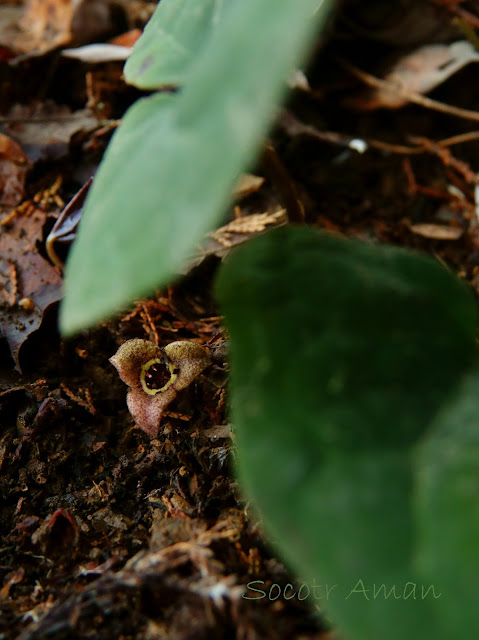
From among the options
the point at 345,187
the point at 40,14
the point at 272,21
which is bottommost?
the point at 345,187

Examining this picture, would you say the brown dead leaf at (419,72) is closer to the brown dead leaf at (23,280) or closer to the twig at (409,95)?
the twig at (409,95)

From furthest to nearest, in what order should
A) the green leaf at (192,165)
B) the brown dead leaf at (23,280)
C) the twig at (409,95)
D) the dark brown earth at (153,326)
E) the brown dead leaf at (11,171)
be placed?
the twig at (409,95) < the brown dead leaf at (11,171) < the brown dead leaf at (23,280) < the dark brown earth at (153,326) < the green leaf at (192,165)

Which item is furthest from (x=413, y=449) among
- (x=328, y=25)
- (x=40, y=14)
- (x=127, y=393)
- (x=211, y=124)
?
(x=40, y=14)

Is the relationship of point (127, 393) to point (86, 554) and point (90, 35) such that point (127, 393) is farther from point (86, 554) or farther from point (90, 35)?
point (90, 35)

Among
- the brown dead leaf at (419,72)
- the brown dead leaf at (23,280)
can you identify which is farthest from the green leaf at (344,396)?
the brown dead leaf at (419,72)

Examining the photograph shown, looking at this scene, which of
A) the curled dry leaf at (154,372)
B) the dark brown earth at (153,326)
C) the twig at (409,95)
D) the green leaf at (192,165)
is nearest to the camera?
the green leaf at (192,165)

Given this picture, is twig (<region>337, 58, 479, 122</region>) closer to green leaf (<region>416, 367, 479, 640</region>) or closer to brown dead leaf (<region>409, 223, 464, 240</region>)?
brown dead leaf (<region>409, 223, 464, 240</region>)

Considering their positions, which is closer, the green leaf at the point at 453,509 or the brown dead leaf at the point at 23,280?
the green leaf at the point at 453,509
